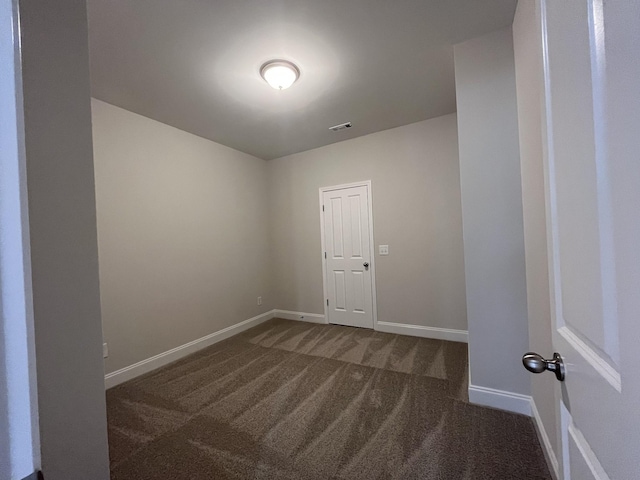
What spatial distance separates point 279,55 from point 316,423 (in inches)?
107

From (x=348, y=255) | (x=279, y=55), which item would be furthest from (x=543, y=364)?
(x=348, y=255)

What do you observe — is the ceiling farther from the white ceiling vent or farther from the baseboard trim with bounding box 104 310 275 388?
the baseboard trim with bounding box 104 310 275 388

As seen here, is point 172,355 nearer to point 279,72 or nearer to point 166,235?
point 166,235

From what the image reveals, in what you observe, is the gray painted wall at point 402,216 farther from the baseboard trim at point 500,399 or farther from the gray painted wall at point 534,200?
the gray painted wall at point 534,200

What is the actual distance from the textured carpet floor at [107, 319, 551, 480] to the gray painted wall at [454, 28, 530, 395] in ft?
1.34

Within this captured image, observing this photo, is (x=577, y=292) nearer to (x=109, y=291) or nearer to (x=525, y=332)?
(x=525, y=332)

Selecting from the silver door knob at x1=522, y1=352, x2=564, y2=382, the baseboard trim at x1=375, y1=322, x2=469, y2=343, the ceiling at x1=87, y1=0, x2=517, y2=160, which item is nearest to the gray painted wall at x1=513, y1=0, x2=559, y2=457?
the ceiling at x1=87, y1=0, x2=517, y2=160

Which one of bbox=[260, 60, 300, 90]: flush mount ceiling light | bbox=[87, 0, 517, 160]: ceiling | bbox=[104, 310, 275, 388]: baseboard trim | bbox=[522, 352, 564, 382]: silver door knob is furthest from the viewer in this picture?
bbox=[104, 310, 275, 388]: baseboard trim

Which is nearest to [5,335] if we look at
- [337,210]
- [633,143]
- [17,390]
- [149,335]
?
[17,390]

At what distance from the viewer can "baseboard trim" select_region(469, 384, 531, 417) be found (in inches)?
67.4

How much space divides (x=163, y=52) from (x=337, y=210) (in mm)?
2583

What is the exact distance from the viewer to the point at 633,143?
1.08ft

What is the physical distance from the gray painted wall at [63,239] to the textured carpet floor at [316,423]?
51.8 inches

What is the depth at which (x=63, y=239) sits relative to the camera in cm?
43
